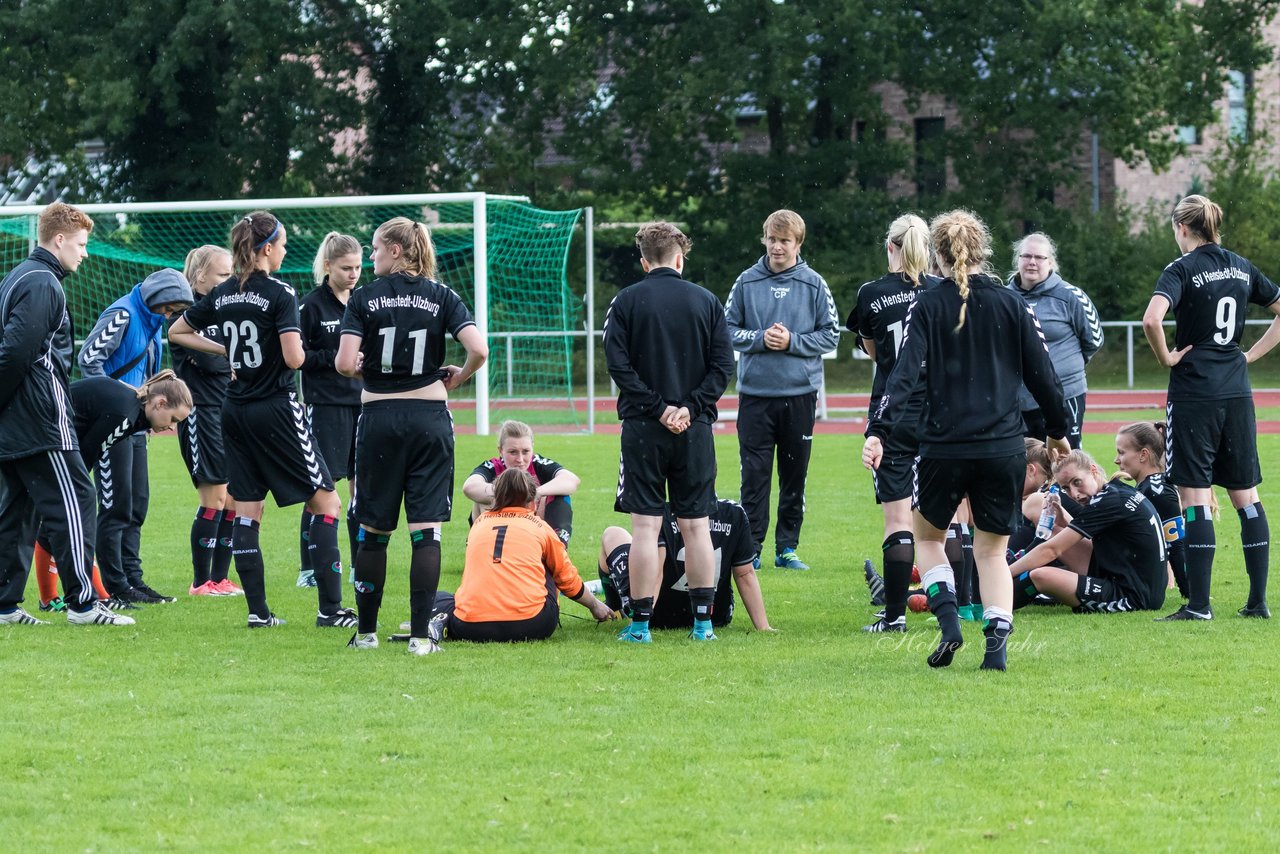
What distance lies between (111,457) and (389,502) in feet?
9.02

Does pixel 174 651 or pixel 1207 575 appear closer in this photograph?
pixel 174 651

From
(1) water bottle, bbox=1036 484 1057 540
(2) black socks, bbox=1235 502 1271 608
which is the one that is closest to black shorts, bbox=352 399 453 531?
(1) water bottle, bbox=1036 484 1057 540

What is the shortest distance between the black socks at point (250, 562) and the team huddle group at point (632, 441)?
0.04 ft

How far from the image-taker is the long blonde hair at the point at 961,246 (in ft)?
20.9

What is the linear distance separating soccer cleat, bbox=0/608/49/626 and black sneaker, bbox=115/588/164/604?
69 centimetres

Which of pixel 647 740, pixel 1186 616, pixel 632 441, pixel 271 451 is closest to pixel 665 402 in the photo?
pixel 632 441

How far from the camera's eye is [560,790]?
15.5 feet

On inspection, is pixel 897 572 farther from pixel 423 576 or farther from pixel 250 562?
pixel 250 562

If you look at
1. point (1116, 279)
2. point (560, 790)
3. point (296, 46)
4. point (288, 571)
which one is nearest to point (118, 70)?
point (296, 46)

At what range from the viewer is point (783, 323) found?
980 centimetres

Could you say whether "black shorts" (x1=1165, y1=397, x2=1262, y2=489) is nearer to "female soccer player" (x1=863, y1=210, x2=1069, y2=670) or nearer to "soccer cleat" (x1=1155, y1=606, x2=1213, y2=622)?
"soccer cleat" (x1=1155, y1=606, x2=1213, y2=622)

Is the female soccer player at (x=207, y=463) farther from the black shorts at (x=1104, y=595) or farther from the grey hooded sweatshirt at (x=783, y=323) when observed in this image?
the black shorts at (x=1104, y=595)

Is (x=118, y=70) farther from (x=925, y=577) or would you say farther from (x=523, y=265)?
(x=925, y=577)

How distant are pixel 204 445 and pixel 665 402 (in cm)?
338
